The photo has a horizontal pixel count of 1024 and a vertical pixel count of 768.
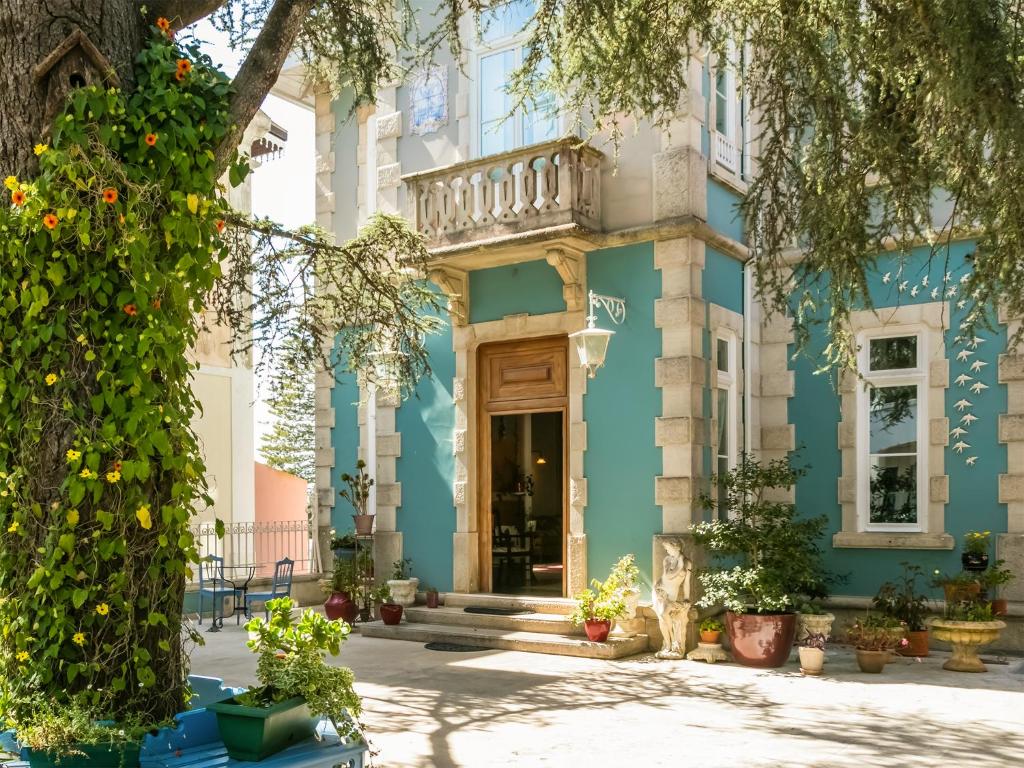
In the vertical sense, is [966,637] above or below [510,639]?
above

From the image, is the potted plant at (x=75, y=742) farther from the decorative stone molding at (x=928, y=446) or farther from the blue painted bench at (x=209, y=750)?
the decorative stone molding at (x=928, y=446)

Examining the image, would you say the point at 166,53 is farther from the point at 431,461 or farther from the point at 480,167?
the point at 431,461

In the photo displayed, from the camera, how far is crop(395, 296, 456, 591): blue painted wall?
1115 cm

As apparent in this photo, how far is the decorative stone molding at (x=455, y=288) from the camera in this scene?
10.9 meters

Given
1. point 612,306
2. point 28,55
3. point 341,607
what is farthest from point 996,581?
point 28,55

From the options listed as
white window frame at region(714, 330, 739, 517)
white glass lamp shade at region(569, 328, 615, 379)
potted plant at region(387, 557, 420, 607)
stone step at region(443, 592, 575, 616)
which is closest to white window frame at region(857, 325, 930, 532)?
white window frame at region(714, 330, 739, 517)

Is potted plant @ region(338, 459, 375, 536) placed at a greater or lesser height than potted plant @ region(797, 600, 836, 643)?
greater

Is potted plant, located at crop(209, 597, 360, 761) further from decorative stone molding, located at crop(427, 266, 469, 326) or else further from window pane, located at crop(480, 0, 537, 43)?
window pane, located at crop(480, 0, 537, 43)

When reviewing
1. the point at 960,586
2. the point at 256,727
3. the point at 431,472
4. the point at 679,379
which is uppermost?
the point at 679,379

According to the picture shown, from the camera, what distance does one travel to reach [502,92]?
11.1 metres

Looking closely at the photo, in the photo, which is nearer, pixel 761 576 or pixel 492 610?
pixel 761 576

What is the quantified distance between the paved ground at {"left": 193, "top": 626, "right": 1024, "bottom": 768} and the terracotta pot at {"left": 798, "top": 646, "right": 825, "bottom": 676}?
119mm

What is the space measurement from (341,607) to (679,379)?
4.53m

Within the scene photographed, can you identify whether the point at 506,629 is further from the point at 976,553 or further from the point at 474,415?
the point at 976,553
